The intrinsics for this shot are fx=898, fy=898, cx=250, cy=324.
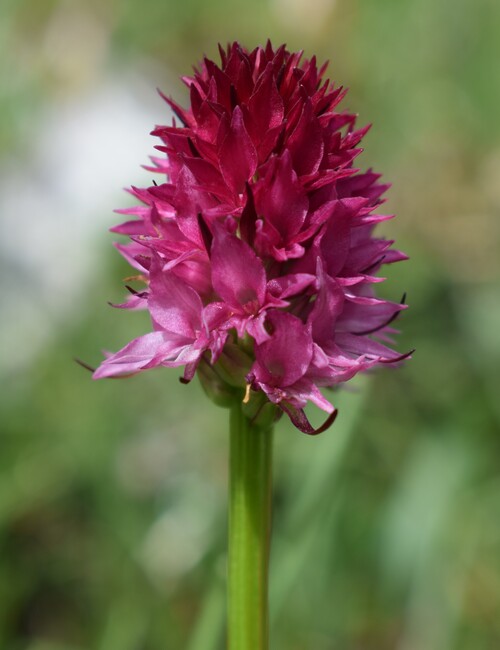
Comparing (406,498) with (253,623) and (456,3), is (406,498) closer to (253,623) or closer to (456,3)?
(253,623)

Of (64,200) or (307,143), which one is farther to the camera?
(64,200)

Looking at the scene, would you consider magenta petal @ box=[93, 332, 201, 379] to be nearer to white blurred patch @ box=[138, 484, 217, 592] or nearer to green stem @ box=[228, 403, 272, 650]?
green stem @ box=[228, 403, 272, 650]

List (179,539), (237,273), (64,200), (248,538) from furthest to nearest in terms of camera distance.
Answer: (64,200) < (179,539) < (248,538) < (237,273)

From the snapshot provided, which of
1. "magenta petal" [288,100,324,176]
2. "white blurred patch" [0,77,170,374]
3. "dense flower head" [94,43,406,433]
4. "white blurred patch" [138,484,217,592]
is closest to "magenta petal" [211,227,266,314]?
"dense flower head" [94,43,406,433]

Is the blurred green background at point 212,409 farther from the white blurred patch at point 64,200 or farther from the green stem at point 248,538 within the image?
the green stem at point 248,538

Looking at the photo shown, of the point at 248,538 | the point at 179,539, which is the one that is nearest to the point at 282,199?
the point at 248,538

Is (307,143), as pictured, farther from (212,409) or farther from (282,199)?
(212,409)

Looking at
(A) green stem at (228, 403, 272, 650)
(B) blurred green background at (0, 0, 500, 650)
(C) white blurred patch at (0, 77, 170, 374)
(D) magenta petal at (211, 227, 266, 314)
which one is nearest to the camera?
(D) magenta petal at (211, 227, 266, 314)

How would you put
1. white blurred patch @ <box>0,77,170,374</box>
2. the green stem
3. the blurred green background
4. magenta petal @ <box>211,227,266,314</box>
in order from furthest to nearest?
white blurred patch @ <box>0,77,170,374</box> < the blurred green background < the green stem < magenta petal @ <box>211,227,266,314</box>
